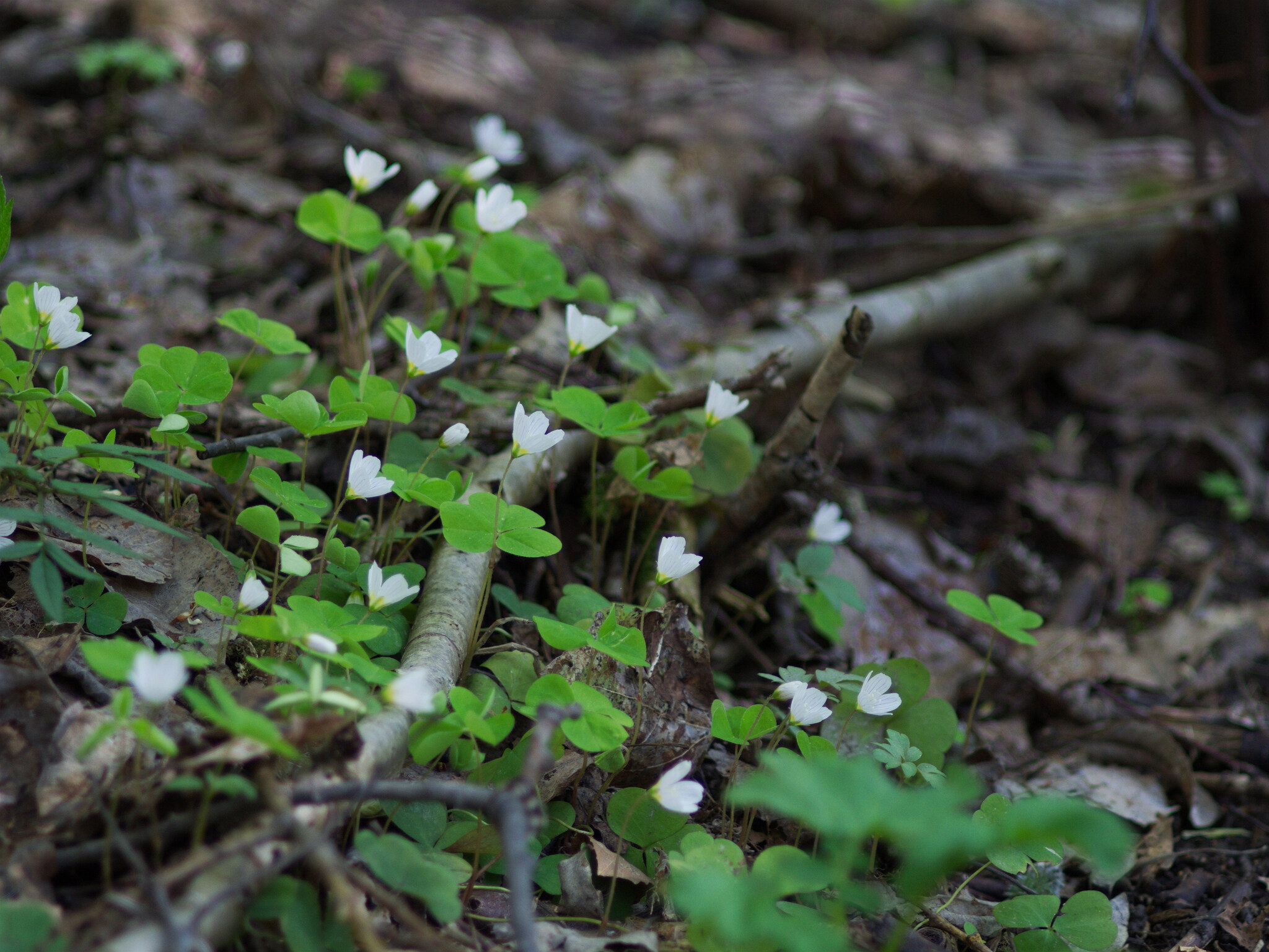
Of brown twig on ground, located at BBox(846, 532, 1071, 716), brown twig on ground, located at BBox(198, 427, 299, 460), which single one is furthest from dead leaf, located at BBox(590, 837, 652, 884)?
brown twig on ground, located at BBox(846, 532, 1071, 716)

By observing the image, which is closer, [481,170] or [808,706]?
[808,706]

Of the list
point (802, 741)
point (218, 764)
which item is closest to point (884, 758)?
point (802, 741)

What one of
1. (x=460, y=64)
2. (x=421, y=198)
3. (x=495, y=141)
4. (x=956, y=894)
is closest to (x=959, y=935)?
(x=956, y=894)

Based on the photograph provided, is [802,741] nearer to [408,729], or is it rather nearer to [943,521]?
[408,729]

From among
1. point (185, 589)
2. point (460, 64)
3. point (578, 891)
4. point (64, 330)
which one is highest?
point (64, 330)

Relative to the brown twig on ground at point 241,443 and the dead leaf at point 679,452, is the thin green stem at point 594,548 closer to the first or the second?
the dead leaf at point 679,452

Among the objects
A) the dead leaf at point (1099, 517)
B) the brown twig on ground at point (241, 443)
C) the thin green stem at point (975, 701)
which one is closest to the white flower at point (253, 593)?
the brown twig on ground at point (241, 443)

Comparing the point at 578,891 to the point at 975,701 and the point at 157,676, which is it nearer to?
the point at 157,676
